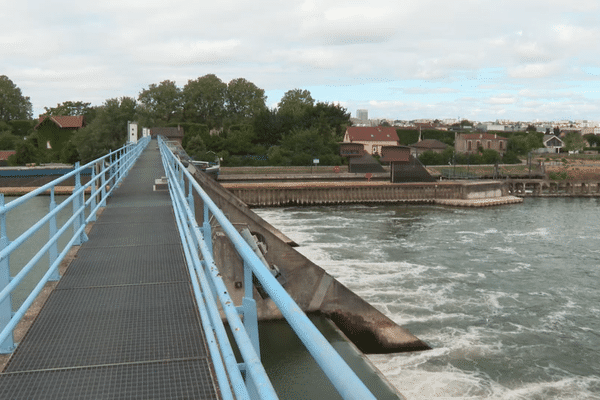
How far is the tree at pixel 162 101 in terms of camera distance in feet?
421

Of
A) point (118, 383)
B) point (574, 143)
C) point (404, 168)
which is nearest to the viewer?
point (118, 383)

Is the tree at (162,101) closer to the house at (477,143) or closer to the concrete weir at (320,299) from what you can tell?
the house at (477,143)

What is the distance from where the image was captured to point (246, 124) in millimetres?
99875

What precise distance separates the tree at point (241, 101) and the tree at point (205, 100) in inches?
74.8

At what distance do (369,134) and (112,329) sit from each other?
99630 millimetres

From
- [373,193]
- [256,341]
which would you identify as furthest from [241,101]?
[256,341]

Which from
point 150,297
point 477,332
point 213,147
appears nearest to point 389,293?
point 477,332

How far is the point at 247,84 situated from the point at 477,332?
419ft

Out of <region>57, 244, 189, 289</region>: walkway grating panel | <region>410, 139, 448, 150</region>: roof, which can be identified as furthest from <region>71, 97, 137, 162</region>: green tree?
<region>57, 244, 189, 289</region>: walkway grating panel

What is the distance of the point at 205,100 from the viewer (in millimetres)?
134250

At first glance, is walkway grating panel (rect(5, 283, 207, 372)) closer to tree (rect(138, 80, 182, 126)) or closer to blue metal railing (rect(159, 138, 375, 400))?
blue metal railing (rect(159, 138, 375, 400))

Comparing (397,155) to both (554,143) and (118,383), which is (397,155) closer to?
(118,383)

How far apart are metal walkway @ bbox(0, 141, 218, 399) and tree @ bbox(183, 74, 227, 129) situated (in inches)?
4942

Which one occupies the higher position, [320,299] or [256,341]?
[256,341]
